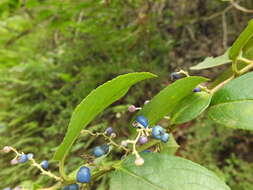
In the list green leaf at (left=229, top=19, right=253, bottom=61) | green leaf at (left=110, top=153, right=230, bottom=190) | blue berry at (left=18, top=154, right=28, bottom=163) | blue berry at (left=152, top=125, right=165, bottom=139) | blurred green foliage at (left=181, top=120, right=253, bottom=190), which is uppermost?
green leaf at (left=229, top=19, right=253, bottom=61)

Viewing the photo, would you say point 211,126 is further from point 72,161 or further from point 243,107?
point 243,107

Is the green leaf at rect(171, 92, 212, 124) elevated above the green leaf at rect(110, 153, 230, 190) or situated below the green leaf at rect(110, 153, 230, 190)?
above

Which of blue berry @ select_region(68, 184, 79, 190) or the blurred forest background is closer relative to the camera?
blue berry @ select_region(68, 184, 79, 190)

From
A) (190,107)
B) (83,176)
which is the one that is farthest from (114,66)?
(83,176)

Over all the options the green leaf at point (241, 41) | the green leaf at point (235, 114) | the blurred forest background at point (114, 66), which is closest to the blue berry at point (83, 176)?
the green leaf at point (235, 114)

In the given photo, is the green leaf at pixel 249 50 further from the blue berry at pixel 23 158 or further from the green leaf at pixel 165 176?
the blue berry at pixel 23 158

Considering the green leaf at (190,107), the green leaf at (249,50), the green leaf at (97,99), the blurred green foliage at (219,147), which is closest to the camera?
the green leaf at (97,99)

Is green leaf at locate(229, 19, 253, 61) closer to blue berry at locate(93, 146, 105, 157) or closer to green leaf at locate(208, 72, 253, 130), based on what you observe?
green leaf at locate(208, 72, 253, 130)

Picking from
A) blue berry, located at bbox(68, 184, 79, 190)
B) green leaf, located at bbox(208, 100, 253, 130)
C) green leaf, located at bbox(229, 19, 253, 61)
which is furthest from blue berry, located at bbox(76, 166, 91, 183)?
green leaf, located at bbox(229, 19, 253, 61)
